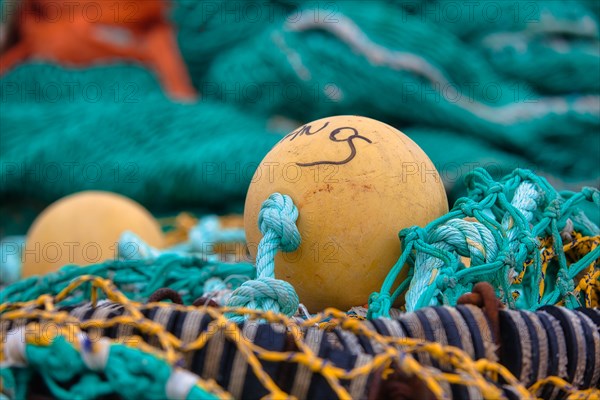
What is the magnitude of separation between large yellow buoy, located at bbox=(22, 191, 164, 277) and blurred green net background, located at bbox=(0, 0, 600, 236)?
362 millimetres

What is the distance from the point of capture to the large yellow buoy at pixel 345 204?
888 millimetres

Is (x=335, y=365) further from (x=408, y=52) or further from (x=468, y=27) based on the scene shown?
(x=468, y=27)

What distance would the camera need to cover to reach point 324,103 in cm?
179

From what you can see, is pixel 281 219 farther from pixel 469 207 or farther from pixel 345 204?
pixel 469 207

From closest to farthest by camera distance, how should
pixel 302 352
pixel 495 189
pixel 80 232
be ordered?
1. pixel 302 352
2. pixel 495 189
3. pixel 80 232

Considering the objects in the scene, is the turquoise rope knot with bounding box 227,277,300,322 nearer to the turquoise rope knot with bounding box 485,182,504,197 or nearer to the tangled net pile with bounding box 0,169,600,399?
the tangled net pile with bounding box 0,169,600,399

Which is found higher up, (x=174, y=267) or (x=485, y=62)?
(x=485, y=62)

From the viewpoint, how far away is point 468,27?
1.77m

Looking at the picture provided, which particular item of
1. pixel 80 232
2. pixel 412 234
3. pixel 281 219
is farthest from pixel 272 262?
pixel 80 232

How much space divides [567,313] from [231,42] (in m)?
1.39

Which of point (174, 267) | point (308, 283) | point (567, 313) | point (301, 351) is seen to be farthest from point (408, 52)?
point (301, 351)

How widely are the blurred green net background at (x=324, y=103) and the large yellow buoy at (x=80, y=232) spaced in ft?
1.19

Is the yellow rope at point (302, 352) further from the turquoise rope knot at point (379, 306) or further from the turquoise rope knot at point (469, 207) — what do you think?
the turquoise rope knot at point (469, 207)

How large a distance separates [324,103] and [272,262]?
3.22 feet
